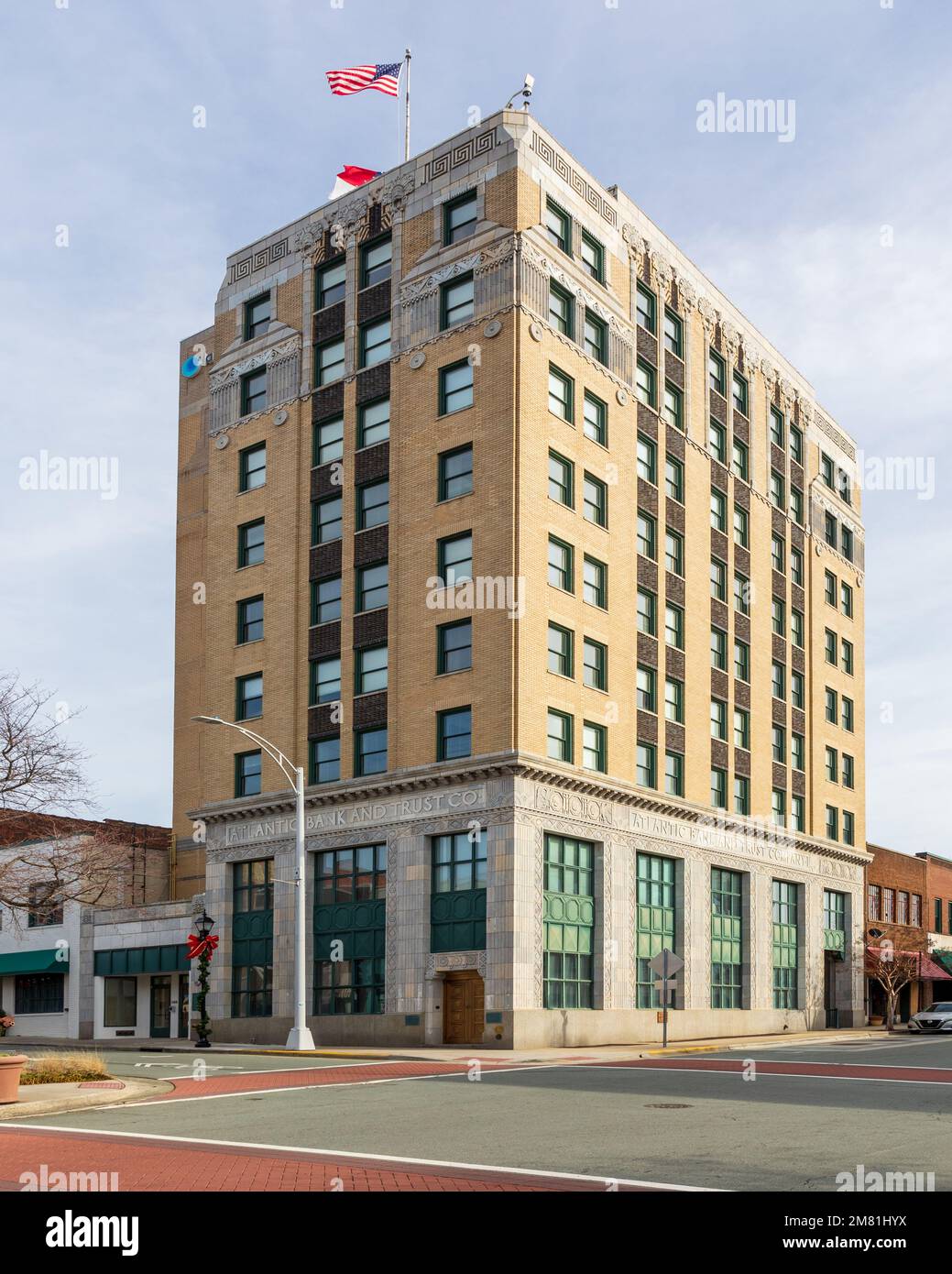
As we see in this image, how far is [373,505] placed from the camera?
1930 inches

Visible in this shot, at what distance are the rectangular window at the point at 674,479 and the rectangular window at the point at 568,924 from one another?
15436mm

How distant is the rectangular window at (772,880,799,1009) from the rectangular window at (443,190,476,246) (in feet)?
100

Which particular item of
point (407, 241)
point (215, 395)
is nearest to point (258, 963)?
point (215, 395)

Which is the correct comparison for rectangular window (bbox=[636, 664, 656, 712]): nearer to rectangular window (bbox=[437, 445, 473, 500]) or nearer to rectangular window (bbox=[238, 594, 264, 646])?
rectangular window (bbox=[437, 445, 473, 500])

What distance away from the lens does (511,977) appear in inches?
1638

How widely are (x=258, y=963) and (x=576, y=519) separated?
62.4 ft

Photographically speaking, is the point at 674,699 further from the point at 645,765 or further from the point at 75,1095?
the point at 75,1095

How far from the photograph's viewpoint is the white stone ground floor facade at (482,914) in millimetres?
42719

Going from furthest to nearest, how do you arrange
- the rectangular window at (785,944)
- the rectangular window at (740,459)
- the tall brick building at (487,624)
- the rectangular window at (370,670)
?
the rectangular window at (740,459) → the rectangular window at (785,944) → the rectangular window at (370,670) → the tall brick building at (487,624)

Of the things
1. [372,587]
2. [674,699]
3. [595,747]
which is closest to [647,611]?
[674,699]

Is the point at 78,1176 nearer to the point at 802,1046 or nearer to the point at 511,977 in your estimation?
the point at 511,977

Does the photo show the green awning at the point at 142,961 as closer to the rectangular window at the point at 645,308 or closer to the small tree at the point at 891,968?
the rectangular window at the point at 645,308

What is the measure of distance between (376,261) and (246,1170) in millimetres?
41506

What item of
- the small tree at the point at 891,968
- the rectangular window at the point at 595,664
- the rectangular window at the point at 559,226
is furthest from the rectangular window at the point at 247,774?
the small tree at the point at 891,968
